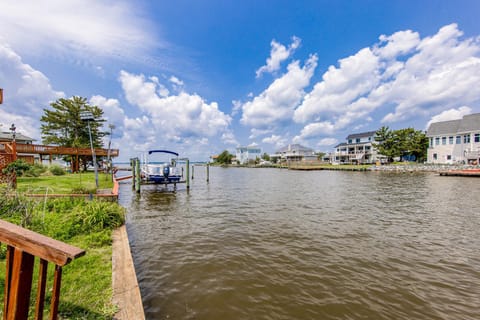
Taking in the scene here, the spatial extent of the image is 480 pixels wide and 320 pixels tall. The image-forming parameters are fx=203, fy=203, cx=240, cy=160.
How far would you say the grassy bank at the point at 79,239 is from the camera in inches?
123

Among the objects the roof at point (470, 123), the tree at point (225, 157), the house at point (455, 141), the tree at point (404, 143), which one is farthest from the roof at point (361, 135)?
the tree at point (225, 157)

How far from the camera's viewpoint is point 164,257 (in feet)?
20.0

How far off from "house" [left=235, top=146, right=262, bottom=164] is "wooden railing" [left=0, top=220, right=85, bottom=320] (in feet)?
398

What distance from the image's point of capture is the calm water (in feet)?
13.7

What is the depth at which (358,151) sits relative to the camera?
64.5m

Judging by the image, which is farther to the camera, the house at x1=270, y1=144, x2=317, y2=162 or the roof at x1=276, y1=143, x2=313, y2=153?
the roof at x1=276, y1=143, x2=313, y2=153

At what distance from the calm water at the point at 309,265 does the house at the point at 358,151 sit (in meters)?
57.0

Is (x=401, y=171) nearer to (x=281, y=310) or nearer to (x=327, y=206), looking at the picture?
(x=327, y=206)

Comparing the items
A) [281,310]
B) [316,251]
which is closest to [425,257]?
[316,251]

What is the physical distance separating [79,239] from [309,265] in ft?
21.1

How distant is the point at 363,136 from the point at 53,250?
75.8 meters

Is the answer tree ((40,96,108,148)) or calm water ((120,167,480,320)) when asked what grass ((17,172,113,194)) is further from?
tree ((40,96,108,148))

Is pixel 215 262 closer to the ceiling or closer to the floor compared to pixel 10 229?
closer to the floor

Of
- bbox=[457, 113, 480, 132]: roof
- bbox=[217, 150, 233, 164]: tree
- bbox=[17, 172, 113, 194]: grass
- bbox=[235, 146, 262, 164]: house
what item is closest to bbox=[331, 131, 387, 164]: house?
bbox=[457, 113, 480, 132]: roof
